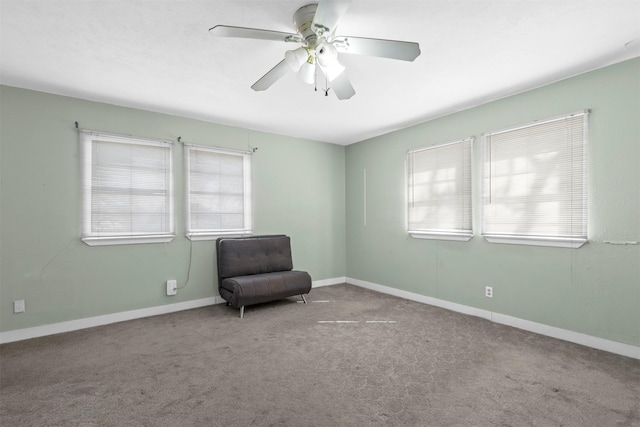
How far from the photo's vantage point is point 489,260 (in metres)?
3.50

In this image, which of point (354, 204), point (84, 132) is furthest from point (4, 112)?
point (354, 204)

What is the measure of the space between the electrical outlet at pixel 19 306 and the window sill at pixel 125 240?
2.45 feet

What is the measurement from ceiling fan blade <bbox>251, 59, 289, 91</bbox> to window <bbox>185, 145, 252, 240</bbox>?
1.98 m

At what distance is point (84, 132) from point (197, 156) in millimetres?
1186

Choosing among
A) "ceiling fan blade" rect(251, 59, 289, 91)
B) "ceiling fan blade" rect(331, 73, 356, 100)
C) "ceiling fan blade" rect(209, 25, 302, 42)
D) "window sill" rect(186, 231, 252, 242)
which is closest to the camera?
"ceiling fan blade" rect(209, 25, 302, 42)

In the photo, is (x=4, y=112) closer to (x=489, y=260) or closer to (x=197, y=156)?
(x=197, y=156)

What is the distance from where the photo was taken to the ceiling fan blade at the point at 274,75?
2.17m

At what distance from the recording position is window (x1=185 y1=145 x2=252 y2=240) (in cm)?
404

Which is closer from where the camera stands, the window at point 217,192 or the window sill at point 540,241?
the window sill at point 540,241

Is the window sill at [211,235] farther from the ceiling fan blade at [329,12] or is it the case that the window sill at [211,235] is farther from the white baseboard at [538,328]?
the ceiling fan blade at [329,12]

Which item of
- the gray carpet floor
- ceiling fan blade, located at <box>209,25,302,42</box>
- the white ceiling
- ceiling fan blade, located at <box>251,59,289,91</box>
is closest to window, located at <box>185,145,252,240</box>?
the white ceiling

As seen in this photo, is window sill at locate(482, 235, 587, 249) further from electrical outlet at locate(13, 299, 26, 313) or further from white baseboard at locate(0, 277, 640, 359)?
electrical outlet at locate(13, 299, 26, 313)

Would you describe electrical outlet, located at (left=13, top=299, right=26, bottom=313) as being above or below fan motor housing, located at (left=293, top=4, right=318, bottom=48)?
below

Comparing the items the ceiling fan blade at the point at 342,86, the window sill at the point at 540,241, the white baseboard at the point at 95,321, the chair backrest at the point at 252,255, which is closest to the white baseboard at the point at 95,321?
the white baseboard at the point at 95,321
